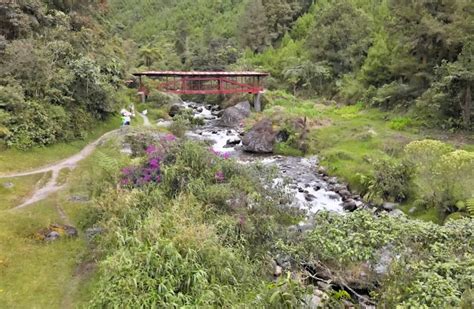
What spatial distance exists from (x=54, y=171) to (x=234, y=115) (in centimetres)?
2531

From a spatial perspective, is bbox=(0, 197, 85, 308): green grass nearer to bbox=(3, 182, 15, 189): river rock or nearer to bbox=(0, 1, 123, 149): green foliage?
bbox=(3, 182, 15, 189): river rock

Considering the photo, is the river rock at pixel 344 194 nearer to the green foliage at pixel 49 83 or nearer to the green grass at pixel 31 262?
the green grass at pixel 31 262

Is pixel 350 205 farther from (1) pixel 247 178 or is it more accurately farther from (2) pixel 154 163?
(2) pixel 154 163

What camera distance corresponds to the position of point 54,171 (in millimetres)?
23141

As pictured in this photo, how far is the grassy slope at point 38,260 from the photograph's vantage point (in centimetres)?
1280

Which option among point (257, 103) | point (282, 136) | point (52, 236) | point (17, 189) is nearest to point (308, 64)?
point (257, 103)

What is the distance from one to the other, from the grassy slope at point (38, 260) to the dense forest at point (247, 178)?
6 centimetres

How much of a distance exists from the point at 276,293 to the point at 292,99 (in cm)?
4298

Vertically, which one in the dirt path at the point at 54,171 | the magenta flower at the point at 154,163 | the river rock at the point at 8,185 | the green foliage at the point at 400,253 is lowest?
the dirt path at the point at 54,171

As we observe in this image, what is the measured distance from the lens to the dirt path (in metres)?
19.5

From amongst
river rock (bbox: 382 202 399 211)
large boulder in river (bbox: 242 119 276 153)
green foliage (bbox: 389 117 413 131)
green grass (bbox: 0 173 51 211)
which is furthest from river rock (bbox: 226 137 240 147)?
green grass (bbox: 0 173 51 211)

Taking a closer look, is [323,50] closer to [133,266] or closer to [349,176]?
[349,176]

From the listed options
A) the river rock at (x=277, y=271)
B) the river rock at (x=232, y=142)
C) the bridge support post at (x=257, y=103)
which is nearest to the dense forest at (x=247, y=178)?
the river rock at (x=277, y=271)

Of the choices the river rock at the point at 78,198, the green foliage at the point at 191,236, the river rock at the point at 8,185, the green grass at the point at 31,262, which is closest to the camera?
the green foliage at the point at 191,236
